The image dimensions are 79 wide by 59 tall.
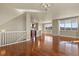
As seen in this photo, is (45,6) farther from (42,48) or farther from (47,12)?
(42,48)

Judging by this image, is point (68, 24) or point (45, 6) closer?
point (45, 6)

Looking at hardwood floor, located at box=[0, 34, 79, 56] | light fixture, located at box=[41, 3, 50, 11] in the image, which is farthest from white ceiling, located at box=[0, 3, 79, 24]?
hardwood floor, located at box=[0, 34, 79, 56]

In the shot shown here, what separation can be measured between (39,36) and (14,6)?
0.86 meters

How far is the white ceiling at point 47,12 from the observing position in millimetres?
2457

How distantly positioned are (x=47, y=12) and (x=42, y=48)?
805 millimetres

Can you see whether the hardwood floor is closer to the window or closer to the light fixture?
the window

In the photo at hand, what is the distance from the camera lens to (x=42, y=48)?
8.82 feet

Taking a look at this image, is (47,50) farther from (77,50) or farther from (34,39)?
(77,50)

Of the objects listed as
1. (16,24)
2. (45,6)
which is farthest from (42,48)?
(45,6)

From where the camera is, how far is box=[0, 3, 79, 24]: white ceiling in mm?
2457

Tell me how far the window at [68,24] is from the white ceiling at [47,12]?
0.36ft

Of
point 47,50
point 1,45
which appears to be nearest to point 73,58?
point 47,50

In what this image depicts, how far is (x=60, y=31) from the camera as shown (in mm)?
2732

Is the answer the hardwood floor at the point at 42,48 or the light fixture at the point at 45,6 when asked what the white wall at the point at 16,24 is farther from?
the light fixture at the point at 45,6
